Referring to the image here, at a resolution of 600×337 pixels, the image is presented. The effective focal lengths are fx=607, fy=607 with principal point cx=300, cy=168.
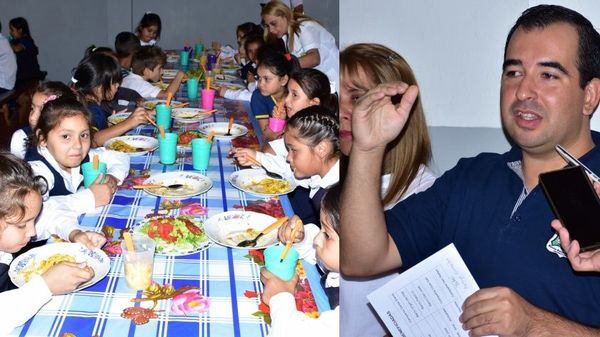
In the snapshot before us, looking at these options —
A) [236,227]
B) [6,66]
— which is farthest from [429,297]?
[6,66]

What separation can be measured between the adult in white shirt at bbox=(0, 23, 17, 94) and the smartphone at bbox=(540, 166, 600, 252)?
16.4ft

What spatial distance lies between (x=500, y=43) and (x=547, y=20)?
0.21 m

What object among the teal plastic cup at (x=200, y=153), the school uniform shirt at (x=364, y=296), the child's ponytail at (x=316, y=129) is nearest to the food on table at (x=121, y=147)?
the teal plastic cup at (x=200, y=153)

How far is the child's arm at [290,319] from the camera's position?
112 cm

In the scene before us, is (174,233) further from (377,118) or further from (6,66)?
(6,66)

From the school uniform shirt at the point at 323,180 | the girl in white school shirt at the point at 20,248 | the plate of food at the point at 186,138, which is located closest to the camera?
the girl in white school shirt at the point at 20,248

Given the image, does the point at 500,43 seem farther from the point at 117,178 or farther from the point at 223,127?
the point at 223,127

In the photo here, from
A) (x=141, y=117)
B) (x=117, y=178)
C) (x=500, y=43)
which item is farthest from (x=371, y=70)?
(x=141, y=117)

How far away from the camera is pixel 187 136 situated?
8.17 feet

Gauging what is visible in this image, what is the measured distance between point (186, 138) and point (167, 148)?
336mm

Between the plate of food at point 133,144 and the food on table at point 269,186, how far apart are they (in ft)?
1.66

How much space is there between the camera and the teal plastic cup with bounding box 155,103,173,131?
8.64ft

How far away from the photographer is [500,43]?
51.1 inches

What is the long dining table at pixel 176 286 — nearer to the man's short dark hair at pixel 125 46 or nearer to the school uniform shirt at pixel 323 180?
the school uniform shirt at pixel 323 180
